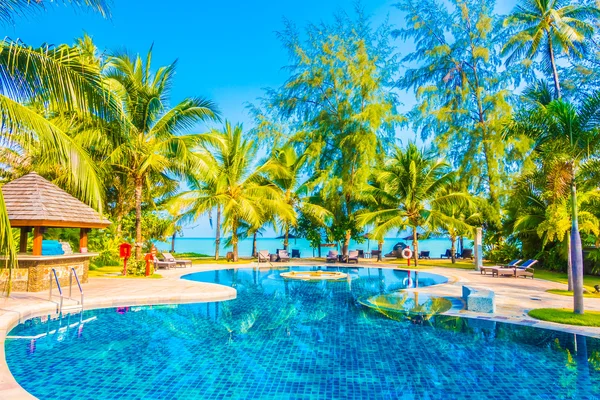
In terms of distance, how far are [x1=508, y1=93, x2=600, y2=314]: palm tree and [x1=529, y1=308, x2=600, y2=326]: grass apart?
0.22 m

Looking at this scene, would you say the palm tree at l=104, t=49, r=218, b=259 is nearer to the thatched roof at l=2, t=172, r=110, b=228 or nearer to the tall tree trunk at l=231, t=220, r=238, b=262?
the thatched roof at l=2, t=172, r=110, b=228

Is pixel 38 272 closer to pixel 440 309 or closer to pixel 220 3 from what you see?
pixel 440 309

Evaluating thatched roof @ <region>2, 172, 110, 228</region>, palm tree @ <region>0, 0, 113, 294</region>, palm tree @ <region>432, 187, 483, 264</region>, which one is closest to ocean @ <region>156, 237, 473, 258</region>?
palm tree @ <region>432, 187, 483, 264</region>

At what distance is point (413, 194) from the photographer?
19484mm

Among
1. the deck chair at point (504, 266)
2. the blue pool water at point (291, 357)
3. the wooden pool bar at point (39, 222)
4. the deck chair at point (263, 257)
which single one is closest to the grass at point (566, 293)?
the deck chair at point (504, 266)

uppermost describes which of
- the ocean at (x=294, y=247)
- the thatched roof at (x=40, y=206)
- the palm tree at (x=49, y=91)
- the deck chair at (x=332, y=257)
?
the palm tree at (x=49, y=91)

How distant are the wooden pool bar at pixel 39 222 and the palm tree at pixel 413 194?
40.9ft

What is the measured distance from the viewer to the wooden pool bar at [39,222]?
9789mm

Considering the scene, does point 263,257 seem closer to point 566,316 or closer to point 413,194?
point 413,194

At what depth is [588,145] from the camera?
7859mm

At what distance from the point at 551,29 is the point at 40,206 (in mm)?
21415

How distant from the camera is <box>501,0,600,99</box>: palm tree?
17844mm

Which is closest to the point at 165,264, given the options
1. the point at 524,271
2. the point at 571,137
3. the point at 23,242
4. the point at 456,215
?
the point at 23,242

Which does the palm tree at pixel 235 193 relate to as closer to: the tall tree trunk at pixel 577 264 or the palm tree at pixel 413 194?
the palm tree at pixel 413 194
